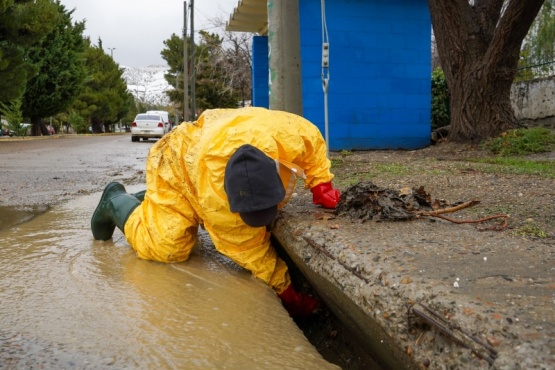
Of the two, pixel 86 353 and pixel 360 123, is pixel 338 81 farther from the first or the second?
pixel 86 353

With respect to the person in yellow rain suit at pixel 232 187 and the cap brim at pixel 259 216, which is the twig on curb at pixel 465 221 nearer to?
the person in yellow rain suit at pixel 232 187

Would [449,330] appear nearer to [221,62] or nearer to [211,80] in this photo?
[221,62]

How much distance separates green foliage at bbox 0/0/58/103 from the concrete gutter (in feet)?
64.0

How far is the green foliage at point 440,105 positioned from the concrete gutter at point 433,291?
8.03 meters

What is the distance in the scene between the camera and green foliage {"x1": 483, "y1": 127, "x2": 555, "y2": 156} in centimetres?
650

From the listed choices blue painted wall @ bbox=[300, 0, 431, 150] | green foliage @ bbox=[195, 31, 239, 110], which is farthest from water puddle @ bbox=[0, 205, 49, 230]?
green foliage @ bbox=[195, 31, 239, 110]

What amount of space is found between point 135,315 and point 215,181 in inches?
29.3

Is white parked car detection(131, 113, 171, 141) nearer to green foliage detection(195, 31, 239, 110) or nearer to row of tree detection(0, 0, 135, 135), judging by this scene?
row of tree detection(0, 0, 135, 135)

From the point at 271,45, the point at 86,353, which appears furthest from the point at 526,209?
the point at 271,45

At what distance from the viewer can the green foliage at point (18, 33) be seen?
18.7 m

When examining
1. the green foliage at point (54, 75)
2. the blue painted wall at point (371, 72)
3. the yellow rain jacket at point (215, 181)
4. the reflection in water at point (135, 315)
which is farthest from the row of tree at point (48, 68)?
the reflection in water at point (135, 315)

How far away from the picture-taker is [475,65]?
7.37 m

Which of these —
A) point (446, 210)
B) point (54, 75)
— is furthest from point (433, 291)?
point (54, 75)

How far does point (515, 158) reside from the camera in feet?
20.0
